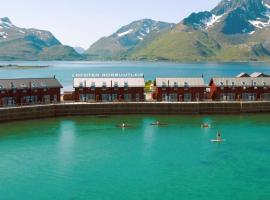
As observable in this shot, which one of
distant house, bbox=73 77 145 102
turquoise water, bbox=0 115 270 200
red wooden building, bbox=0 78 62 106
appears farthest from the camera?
distant house, bbox=73 77 145 102

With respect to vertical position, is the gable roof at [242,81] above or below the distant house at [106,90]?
above

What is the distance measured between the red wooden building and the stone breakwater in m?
4.90

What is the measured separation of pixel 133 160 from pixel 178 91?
55094 millimetres

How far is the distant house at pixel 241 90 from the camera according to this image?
12794cm

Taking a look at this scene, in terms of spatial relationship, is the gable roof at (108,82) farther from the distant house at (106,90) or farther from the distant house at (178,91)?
the distant house at (178,91)

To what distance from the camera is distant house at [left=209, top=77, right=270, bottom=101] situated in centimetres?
12794

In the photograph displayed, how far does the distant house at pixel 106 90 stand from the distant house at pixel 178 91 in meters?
5.71

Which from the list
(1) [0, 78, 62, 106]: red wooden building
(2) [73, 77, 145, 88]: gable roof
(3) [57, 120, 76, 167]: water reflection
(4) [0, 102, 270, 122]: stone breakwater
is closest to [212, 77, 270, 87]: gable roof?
(4) [0, 102, 270, 122]: stone breakwater

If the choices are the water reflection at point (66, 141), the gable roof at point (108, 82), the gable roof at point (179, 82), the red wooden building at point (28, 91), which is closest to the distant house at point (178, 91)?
the gable roof at point (179, 82)

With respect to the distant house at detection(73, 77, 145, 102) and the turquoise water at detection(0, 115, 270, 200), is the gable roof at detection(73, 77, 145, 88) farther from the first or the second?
the turquoise water at detection(0, 115, 270, 200)

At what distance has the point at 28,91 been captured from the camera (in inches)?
4697

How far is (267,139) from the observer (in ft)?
302

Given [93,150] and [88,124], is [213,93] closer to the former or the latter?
[88,124]

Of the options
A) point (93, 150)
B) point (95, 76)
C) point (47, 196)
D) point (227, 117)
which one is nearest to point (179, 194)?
point (47, 196)
